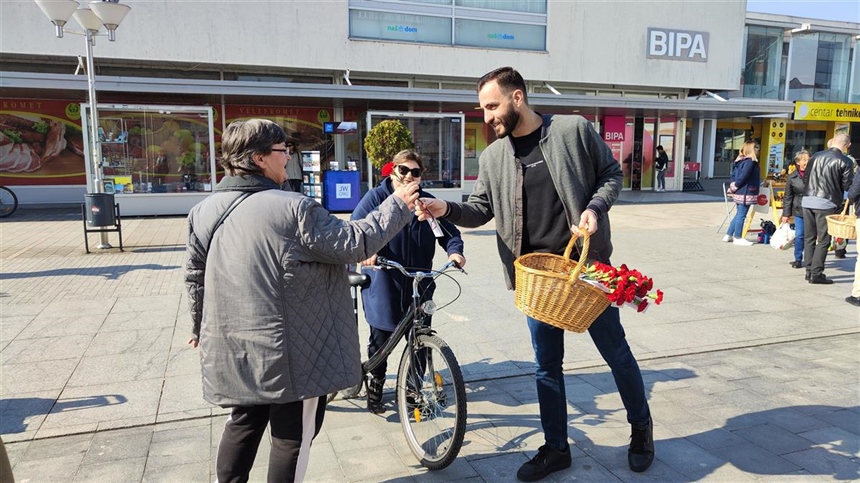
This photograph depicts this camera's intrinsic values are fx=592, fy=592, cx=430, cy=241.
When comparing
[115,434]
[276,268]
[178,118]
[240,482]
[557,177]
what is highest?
[178,118]

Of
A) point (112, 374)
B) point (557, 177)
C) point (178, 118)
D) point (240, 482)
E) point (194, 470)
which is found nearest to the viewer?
point (240, 482)

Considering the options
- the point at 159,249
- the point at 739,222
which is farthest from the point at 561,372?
the point at 739,222

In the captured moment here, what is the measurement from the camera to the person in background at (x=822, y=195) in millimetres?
Result: 7398

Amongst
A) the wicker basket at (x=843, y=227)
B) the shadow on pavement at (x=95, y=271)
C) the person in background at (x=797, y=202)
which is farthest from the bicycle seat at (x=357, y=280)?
the person in background at (x=797, y=202)

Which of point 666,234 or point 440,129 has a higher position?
point 440,129

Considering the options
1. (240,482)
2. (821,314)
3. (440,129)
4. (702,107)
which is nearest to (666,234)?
(821,314)

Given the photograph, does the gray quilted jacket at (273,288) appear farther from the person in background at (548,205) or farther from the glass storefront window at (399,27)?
the glass storefront window at (399,27)

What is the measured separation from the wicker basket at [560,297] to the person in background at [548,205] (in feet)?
1.21

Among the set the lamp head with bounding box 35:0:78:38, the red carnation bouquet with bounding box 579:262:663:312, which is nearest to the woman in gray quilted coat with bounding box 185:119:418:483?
the red carnation bouquet with bounding box 579:262:663:312

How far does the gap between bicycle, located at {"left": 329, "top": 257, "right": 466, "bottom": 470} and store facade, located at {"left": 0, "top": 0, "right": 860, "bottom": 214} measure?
12540 mm

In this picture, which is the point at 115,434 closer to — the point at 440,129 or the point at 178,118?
the point at 178,118

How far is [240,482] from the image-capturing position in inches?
99.3

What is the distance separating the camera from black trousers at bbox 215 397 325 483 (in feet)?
7.96

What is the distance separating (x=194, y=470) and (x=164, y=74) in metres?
17.0
